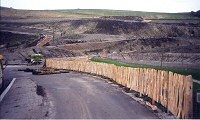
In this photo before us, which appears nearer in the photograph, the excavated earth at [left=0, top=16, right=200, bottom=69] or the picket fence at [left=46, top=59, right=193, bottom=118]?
the picket fence at [left=46, top=59, right=193, bottom=118]

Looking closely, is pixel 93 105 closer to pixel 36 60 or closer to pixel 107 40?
pixel 36 60

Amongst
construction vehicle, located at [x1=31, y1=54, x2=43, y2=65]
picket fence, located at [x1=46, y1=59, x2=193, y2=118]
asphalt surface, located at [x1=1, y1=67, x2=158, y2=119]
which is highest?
picket fence, located at [x1=46, y1=59, x2=193, y2=118]

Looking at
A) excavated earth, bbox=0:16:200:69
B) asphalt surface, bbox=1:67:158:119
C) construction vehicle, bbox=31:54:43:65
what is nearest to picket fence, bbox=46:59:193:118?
asphalt surface, bbox=1:67:158:119

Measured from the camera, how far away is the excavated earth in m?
81.2

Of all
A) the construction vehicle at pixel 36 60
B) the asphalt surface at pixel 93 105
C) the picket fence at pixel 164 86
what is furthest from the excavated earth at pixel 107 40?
the asphalt surface at pixel 93 105

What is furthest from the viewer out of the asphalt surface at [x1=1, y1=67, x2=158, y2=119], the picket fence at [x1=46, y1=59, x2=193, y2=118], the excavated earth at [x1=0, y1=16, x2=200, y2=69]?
the excavated earth at [x1=0, y1=16, x2=200, y2=69]

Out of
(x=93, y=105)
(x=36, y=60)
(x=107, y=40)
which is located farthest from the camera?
(x=107, y=40)

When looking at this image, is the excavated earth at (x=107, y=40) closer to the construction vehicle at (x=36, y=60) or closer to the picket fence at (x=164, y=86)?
the construction vehicle at (x=36, y=60)

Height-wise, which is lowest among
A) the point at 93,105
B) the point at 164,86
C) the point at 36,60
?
the point at 36,60

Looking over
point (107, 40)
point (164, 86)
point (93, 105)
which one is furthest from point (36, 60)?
point (164, 86)

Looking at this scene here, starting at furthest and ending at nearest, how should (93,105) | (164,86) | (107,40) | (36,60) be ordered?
(107,40) → (36,60) → (93,105) → (164,86)

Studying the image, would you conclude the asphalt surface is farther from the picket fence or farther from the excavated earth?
the excavated earth

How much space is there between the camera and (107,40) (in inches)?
4368

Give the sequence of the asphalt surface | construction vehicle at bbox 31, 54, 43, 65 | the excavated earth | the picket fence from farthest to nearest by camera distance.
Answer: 1. the excavated earth
2. construction vehicle at bbox 31, 54, 43, 65
3. the asphalt surface
4. the picket fence
